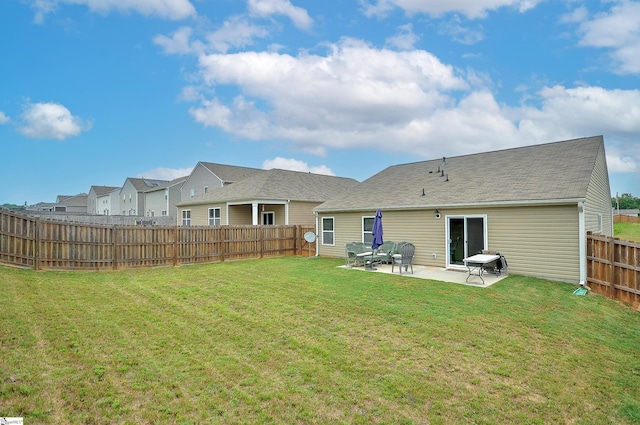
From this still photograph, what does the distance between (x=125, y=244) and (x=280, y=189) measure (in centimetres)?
1009

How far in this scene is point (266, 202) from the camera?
1942 cm

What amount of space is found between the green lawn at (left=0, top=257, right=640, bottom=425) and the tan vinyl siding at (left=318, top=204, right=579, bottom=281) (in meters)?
2.09

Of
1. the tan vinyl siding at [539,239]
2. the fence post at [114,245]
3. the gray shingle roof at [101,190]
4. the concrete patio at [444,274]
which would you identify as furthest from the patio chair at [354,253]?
the gray shingle roof at [101,190]

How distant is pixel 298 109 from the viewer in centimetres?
2083

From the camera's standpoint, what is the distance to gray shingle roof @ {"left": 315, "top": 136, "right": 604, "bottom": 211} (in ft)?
35.5

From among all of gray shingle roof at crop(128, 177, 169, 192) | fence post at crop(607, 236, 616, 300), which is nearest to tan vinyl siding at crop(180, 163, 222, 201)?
gray shingle roof at crop(128, 177, 169, 192)

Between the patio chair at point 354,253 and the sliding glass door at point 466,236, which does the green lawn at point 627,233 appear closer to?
the sliding glass door at point 466,236

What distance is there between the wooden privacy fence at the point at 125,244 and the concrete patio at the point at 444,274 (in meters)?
5.75

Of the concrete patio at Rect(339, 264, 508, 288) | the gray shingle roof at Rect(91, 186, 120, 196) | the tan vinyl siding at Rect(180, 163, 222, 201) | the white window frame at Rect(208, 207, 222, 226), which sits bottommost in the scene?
the concrete patio at Rect(339, 264, 508, 288)

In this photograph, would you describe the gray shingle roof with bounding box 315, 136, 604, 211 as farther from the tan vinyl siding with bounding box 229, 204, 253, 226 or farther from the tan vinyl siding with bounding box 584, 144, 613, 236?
the tan vinyl siding with bounding box 229, 204, 253, 226

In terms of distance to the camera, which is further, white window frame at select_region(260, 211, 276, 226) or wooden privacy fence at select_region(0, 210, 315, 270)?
white window frame at select_region(260, 211, 276, 226)

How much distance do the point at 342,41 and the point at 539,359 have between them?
50.6 ft

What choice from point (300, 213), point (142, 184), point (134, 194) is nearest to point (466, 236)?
point (300, 213)

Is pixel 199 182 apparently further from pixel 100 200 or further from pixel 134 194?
pixel 100 200
